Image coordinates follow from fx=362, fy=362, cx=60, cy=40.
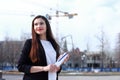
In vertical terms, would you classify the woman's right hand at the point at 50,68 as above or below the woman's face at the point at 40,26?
below

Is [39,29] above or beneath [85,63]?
above

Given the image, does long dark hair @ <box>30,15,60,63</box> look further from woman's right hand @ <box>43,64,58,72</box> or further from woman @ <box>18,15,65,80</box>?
woman's right hand @ <box>43,64,58,72</box>

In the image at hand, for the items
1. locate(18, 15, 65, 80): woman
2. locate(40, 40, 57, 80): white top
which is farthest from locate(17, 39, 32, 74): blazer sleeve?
locate(40, 40, 57, 80): white top

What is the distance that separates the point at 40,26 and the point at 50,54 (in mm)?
300

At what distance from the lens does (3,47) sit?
3440 inches

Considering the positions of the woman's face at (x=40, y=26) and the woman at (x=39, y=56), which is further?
Result: the woman's face at (x=40, y=26)

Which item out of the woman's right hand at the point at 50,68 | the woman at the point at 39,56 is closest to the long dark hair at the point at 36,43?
the woman at the point at 39,56

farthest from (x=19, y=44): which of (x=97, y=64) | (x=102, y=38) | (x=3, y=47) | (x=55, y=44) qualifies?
(x=55, y=44)

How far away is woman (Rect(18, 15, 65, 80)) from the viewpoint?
350 cm

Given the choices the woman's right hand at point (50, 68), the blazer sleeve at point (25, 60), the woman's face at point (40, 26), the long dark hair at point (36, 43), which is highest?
the woman's face at point (40, 26)

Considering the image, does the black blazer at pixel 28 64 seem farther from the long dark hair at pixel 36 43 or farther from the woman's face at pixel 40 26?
the woman's face at pixel 40 26

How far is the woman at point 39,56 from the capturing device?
138 inches

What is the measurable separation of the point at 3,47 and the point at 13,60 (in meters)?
4.17

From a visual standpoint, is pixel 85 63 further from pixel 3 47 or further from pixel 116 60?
pixel 3 47
